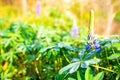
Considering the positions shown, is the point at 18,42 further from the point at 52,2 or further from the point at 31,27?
the point at 52,2

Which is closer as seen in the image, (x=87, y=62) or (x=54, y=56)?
(x=87, y=62)

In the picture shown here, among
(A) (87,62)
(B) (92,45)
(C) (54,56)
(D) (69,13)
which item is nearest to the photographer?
(A) (87,62)

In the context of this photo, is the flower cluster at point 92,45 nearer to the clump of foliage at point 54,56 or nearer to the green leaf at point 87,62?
the clump of foliage at point 54,56

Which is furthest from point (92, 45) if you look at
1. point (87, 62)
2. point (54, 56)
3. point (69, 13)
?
point (69, 13)

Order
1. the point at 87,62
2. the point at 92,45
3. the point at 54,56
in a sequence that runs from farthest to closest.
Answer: the point at 54,56 → the point at 92,45 → the point at 87,62

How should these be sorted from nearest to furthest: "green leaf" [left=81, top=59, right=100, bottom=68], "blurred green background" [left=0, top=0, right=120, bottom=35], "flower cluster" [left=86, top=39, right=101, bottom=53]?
"green leaf" [left=81, top=59, right=100, bottom=68], "flower cluster" [left=86, top=39, right=101, bottom=53], "blurred green background" [left=0, top=0, right=120, bottom=35]

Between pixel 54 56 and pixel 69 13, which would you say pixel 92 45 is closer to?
pixel 54 56

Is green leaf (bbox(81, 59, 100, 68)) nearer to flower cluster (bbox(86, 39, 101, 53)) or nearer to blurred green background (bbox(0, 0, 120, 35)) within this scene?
flower cluster (bbox(86, 39, 101, 53))

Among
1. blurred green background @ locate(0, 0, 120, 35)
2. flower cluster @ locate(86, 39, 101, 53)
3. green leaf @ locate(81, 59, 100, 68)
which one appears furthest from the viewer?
blurred green background @ locate(0, 0, 120, 35)

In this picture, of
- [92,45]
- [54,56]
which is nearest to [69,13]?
[54,56]

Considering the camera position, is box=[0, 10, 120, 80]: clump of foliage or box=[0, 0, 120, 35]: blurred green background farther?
box=[0, 0, 120, 35]: blurred green background

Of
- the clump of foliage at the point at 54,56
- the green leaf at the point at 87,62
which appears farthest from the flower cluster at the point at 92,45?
the green leaf at the point at 87,62

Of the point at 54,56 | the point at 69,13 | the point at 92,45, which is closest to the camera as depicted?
the point at 92,45

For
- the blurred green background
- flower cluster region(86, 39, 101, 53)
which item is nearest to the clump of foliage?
flower cluster region(86, 39, 101, 53)
